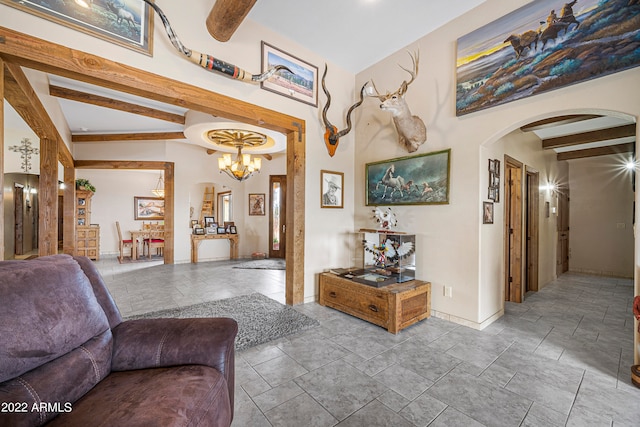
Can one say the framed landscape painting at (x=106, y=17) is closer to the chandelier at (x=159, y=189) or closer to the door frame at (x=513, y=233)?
the door frame at (x=513, y=233)

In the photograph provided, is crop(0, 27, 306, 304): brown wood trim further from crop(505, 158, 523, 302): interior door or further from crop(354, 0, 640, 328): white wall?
crop(505, 158, 523, 302): interior door

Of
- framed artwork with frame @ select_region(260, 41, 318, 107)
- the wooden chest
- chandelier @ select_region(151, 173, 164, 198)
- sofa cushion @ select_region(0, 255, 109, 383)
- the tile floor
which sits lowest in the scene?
the tile floor

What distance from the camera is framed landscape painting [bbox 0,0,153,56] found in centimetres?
188

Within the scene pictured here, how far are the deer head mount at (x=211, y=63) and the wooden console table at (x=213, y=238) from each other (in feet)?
16.4

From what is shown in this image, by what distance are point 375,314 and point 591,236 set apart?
6274 mm

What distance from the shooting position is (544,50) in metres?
2.31

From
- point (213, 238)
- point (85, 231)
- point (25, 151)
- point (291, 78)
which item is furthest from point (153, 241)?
point (291, 78)

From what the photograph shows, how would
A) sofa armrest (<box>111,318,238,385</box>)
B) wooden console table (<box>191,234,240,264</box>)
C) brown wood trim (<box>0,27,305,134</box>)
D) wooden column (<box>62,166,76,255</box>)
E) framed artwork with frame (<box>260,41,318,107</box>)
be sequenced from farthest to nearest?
wooden console table (<box>191,234,240,264</box>) → wooden column (<box>62,166,76,255</box>) → framed artwork with frame (<box>260,41,318,107</box>) → brown wood trim (<box>0,27,305,134</box>) → sofa armrest (<box>111,318,238,385</box>)

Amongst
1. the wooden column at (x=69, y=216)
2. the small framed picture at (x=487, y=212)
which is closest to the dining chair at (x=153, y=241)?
the wooden column at (x=69, y=216)

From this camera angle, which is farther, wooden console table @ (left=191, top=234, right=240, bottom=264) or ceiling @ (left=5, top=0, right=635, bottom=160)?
wooden console table @ (left=191, top=234, right=240, bottom=264)

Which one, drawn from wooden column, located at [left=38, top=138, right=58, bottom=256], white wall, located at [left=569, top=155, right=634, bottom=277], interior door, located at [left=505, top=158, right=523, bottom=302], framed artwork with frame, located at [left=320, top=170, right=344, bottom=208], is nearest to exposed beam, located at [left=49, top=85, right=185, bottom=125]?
wooden column, located at [left=38, top=138, right=58, bottom=256]

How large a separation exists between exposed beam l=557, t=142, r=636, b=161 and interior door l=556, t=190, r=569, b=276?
795 millimetres

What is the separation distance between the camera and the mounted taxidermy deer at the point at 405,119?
288 centimetres

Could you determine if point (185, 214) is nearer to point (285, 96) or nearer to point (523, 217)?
point (285, 96)
